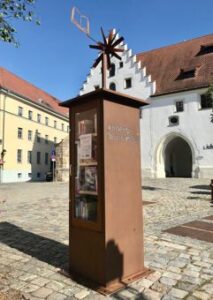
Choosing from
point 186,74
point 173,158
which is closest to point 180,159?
point 173,158

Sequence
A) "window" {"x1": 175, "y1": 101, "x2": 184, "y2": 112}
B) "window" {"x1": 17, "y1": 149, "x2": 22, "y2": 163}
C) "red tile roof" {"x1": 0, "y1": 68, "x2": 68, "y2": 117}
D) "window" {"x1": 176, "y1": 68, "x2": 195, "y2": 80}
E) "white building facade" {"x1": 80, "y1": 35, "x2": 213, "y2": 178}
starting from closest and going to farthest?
"white building facade" {"x1": 80, "y1": 35, "x2": 213, "y2": 178}, "window" {"x1": 175, "y1": 101, "x2": 184, "y2": 112}, "window" {"x1": 176, "y1": 68, "x2": 195, "y2": 80}, "window" {"x1": 17, "y1": 149, "x2": 22, "y2": 163}, "red tile roof" {"x1": 0, "y1": 68, "x2": 68, "y2": 117}

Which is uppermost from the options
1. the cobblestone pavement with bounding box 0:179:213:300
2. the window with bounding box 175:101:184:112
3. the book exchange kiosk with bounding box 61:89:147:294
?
the window with bounding box 175:101:184:112

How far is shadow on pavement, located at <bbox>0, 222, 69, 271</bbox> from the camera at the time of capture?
17.5 feet

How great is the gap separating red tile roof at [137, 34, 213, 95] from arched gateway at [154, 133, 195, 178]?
498 cm

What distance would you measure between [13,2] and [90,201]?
283 centimetres

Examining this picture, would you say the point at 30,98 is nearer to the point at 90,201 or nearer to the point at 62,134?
the point at 62,134

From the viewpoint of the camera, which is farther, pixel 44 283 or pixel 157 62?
pixel 157 62

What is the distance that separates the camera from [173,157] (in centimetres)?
3719

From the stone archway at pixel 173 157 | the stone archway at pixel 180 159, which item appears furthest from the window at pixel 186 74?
the stone archway at pixel 180 159

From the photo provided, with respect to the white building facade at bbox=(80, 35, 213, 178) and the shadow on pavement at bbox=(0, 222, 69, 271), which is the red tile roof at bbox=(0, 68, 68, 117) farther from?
the shadow on pavement at bbox=(0, 222, 69, 271)

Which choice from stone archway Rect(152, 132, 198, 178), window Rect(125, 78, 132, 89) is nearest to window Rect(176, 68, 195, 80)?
window Rect(125, 78, 132, 89)

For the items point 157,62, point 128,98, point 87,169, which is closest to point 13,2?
point 128,98

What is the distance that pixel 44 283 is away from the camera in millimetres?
4285

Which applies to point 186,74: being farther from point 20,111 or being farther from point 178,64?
point 20,111
